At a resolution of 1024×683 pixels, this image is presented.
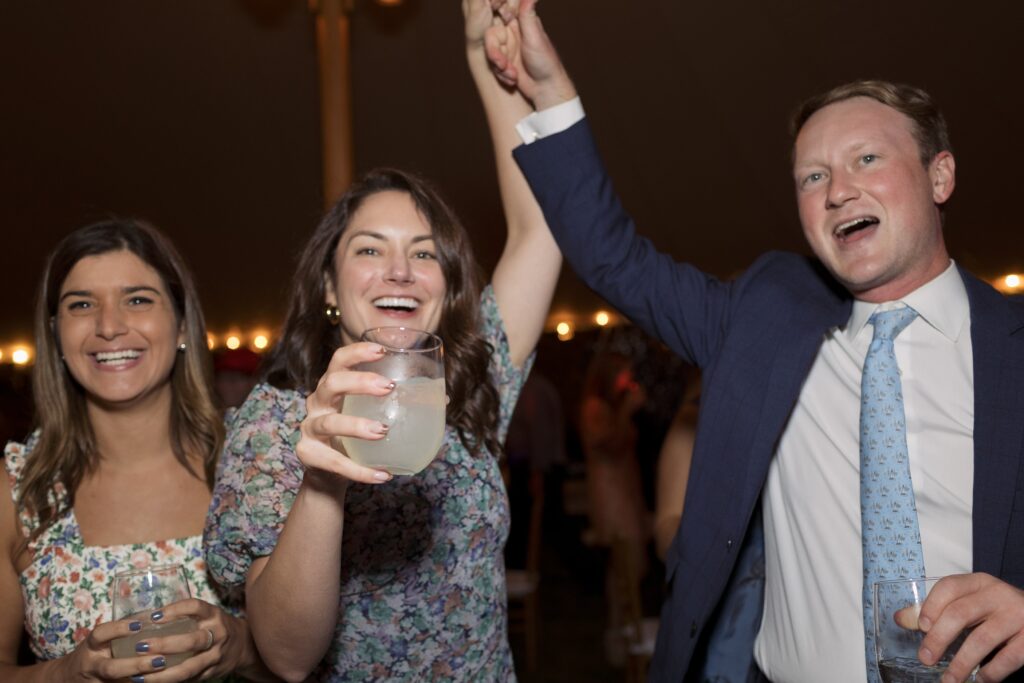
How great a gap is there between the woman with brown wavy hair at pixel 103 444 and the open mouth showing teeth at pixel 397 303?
573 millimetres

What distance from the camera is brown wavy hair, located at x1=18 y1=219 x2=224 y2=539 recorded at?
189cm

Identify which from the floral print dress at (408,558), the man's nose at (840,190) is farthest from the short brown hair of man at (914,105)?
the floral print dress at (408,558)

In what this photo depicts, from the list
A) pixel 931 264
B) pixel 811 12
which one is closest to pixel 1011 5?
pixel 811 12

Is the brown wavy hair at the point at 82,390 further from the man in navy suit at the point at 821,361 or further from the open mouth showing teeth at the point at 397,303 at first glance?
the man in navy suit at the point at 821,361

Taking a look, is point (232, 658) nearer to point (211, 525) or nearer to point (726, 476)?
point (211, 525)

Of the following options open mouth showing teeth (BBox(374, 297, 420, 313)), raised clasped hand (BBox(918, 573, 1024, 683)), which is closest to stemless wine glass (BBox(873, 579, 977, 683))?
raised clasped hand (BBox(918, 573, 1024, 683))

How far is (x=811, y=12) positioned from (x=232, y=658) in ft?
19.5

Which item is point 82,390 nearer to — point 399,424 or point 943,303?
point 399,424

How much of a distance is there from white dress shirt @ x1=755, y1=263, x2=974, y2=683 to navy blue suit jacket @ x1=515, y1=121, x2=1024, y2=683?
6 cm

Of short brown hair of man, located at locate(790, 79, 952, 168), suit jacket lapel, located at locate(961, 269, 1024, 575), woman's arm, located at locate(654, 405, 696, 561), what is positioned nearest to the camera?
suit jacket lapel, located at locate(961, 269, 1024, 575)

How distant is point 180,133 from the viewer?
23.9 ft

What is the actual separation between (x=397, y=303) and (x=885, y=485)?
89cm

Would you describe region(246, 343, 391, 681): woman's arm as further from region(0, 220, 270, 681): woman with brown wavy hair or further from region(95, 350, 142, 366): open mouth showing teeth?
region(95, 350, 142, 366): open mouth showing teeth

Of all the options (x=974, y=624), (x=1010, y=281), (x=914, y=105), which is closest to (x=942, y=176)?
(x=914, y=105)
